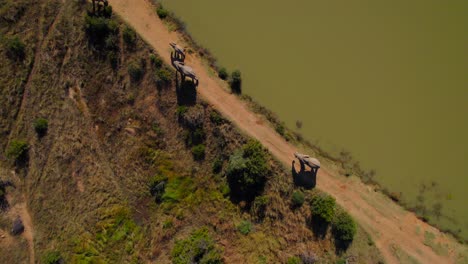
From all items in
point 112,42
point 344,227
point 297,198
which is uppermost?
point 344,227

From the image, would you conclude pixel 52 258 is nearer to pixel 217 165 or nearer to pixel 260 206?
pixel 217 165

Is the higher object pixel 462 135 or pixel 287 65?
pixel 462 135

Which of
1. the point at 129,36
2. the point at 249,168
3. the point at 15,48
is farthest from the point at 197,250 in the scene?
the point at 15,48

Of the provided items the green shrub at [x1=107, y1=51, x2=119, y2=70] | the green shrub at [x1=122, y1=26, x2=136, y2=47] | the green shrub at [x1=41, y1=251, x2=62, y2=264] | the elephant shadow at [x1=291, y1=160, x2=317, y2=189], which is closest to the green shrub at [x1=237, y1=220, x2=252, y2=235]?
the elephant shadow at [x1=291, y1=160, x2=317, y2=189]

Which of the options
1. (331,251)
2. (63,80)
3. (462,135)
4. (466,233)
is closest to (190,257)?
(331,251)

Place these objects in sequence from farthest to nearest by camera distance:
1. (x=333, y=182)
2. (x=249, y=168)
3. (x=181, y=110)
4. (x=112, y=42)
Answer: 1. (x=112, y=42)
2. (x=181, y=110)
3. (x=333, y=182)
4. (x=249, y=168)

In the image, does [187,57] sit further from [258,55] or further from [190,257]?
[190,257]

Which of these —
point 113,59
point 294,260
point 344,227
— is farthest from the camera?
point 113,59

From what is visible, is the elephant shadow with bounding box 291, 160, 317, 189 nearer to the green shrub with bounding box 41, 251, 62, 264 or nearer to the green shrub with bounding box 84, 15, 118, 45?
the green shrub with bounding box 84, 15, 118, 45
